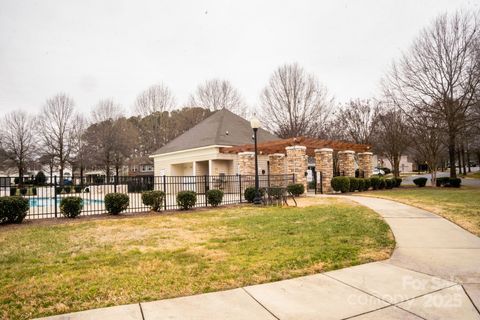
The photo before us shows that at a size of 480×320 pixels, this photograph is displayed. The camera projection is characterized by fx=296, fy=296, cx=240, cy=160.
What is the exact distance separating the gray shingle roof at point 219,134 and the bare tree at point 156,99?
14.3 m

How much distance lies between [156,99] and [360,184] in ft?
104

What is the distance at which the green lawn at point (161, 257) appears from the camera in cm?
379

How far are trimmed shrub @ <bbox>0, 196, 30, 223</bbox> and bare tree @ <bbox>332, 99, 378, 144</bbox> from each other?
1192 inches

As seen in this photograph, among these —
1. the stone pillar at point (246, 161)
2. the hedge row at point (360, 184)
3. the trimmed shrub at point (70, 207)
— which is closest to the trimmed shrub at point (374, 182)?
the hedge row at point (360, 184)

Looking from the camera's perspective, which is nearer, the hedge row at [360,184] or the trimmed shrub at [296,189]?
the trimmed shrub at [296,189]

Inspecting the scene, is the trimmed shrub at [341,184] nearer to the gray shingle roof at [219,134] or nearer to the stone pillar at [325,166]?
the stone pillar at [325,166]

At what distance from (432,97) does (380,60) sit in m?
5.56

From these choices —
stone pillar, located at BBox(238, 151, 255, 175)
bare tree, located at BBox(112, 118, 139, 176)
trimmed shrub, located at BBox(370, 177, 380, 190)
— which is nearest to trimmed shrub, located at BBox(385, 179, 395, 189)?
trimmed shrub, located at BBox(370, 177, 380, 190)

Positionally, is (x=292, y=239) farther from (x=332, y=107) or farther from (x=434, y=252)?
(x=332, y=107)

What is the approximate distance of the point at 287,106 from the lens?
33219 millimetres

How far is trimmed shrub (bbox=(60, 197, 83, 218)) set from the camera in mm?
11289

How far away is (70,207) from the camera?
11312 mm

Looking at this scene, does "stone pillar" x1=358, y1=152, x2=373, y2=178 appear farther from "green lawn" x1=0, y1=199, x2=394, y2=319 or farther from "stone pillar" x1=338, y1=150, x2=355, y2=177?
"green lawn" x1=0, y1=199, x2=394, y2=319

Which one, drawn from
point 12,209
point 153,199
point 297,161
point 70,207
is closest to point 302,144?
point 297,161
